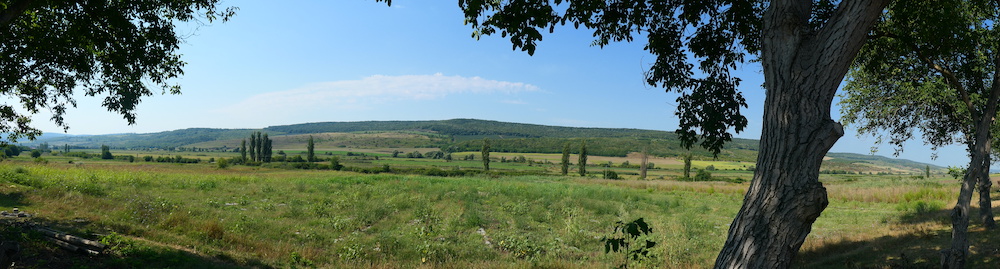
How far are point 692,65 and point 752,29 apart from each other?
1.23 metres

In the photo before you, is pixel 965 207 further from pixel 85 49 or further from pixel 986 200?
pixel 85 49

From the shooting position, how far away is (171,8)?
11.4 metres

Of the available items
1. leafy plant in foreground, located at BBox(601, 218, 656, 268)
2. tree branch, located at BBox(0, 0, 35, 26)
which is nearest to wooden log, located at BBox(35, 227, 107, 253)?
tree branch, located at BBox(0, 0, 35, 26)

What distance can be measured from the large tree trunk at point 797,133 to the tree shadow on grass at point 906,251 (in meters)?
6.95

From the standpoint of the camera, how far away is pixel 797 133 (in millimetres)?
3826

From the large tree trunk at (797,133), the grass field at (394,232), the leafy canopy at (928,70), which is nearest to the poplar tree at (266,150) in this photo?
the grass field at (394,232)

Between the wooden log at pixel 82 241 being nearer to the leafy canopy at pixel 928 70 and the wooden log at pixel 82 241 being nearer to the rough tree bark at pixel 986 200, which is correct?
the leafy canopy at pixel 928 70

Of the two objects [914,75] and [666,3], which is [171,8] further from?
[914,75]

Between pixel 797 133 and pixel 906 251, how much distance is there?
963cm

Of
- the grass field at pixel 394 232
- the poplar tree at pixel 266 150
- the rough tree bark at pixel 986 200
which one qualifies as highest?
the rough tree bark at pixel 986 200

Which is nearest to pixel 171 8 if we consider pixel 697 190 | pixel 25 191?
pixel 25 191

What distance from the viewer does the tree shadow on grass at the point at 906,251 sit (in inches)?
342

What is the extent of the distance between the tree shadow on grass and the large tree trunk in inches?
274

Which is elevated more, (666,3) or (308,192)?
(666,3)
